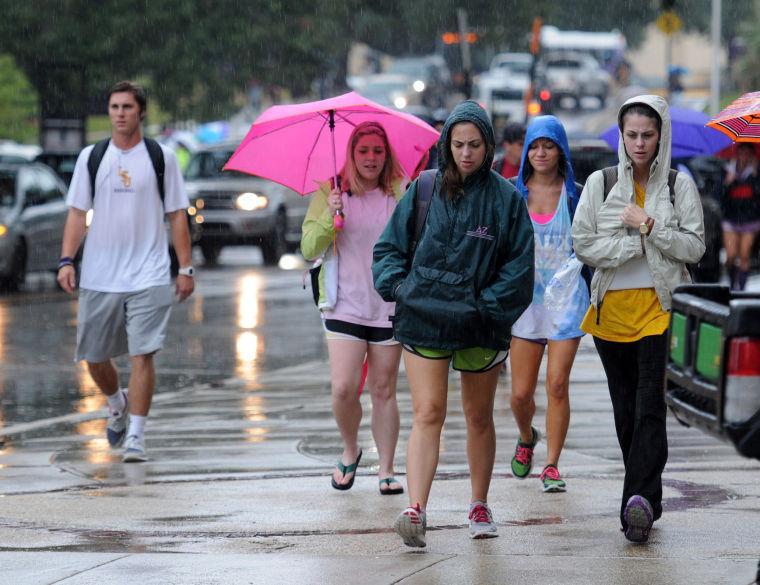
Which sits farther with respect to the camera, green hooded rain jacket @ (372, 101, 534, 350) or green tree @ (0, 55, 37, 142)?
green tree @ (0, 55, 37, 142)

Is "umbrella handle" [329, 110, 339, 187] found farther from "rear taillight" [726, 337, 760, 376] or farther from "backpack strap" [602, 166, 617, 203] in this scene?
"rear taillight" [726, 337, 760, 376]

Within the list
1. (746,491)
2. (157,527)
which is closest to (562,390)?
(746,491)

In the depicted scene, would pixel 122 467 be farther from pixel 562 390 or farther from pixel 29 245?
pixel 29 245

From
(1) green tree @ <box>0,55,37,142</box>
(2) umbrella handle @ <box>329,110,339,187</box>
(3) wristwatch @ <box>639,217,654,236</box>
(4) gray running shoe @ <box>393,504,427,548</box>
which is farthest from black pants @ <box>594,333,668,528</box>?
(1) green tree @ <box>0,55,37,142</box>

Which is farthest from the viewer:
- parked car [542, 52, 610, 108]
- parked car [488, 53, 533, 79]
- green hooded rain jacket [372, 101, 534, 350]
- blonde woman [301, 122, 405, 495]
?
parked car [488, 53, 533, 79]

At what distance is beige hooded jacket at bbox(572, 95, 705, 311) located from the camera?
7.39m

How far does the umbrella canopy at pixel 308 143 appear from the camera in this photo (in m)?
9.00

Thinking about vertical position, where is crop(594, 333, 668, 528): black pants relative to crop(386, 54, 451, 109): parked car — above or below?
below

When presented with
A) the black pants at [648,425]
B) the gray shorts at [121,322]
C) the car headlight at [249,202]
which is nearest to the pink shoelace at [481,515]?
the black pants at [648,425]

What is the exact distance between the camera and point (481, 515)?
7227mm

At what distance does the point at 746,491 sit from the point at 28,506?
3.44 m

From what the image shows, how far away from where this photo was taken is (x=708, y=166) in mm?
25969

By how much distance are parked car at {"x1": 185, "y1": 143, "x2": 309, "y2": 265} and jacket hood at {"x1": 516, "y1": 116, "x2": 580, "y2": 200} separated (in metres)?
18.5

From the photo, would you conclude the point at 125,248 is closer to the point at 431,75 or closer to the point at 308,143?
the point at 308,143
